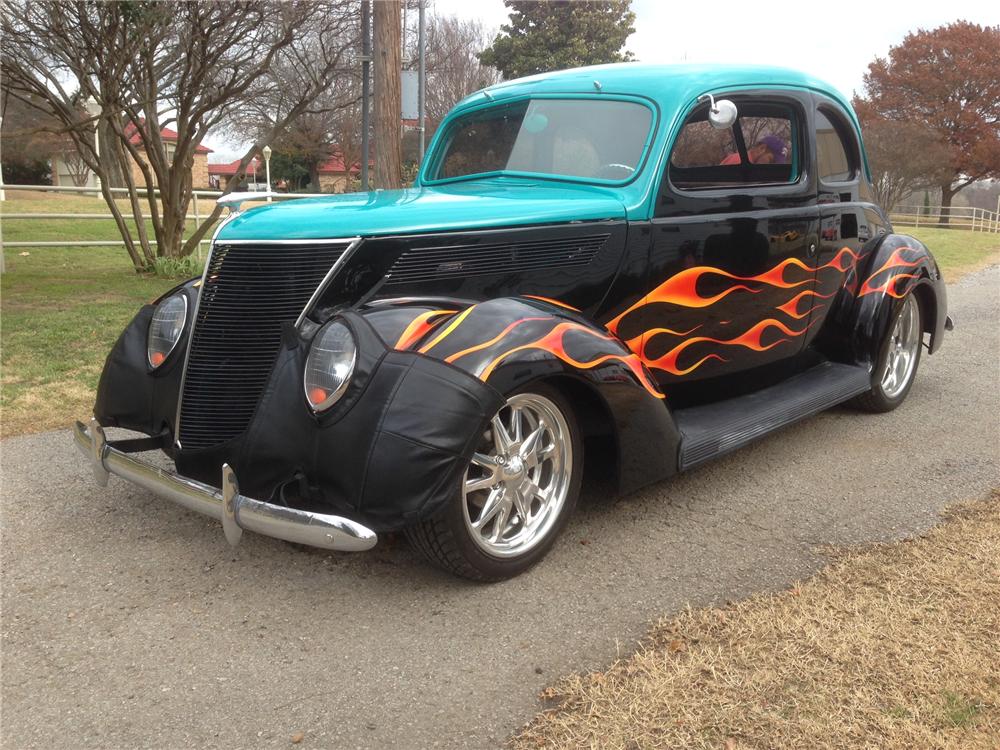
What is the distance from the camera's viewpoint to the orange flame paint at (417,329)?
2.80 metres

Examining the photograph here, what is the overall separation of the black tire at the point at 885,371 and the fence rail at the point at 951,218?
30.1 meters

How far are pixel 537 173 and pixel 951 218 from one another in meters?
38.0

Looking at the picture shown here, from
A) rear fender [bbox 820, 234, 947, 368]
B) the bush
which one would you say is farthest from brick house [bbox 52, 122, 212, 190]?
rear fender [bbox 820, 234, 947, 368]

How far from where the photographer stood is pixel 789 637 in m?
2.69

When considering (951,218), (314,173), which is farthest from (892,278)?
(314,173)

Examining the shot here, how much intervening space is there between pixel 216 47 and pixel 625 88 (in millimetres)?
7894

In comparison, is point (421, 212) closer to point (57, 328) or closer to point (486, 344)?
point (486, 344)

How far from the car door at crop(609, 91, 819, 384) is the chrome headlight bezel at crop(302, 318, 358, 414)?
1339 millimetres

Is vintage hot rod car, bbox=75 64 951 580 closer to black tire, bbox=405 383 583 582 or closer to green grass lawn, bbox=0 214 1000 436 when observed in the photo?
black tire, bbox=405 383 583 582

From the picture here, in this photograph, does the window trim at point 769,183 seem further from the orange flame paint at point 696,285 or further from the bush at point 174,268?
the bush at point 174,268

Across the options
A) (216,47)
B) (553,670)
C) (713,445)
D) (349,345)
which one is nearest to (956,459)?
(713,445)

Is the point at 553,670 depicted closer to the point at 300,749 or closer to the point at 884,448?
A: the point at 300,749

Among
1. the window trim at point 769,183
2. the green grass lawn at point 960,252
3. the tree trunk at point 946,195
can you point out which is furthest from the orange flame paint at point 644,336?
the tree trunk at point 946,195

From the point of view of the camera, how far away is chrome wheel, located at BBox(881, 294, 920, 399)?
547 cm
